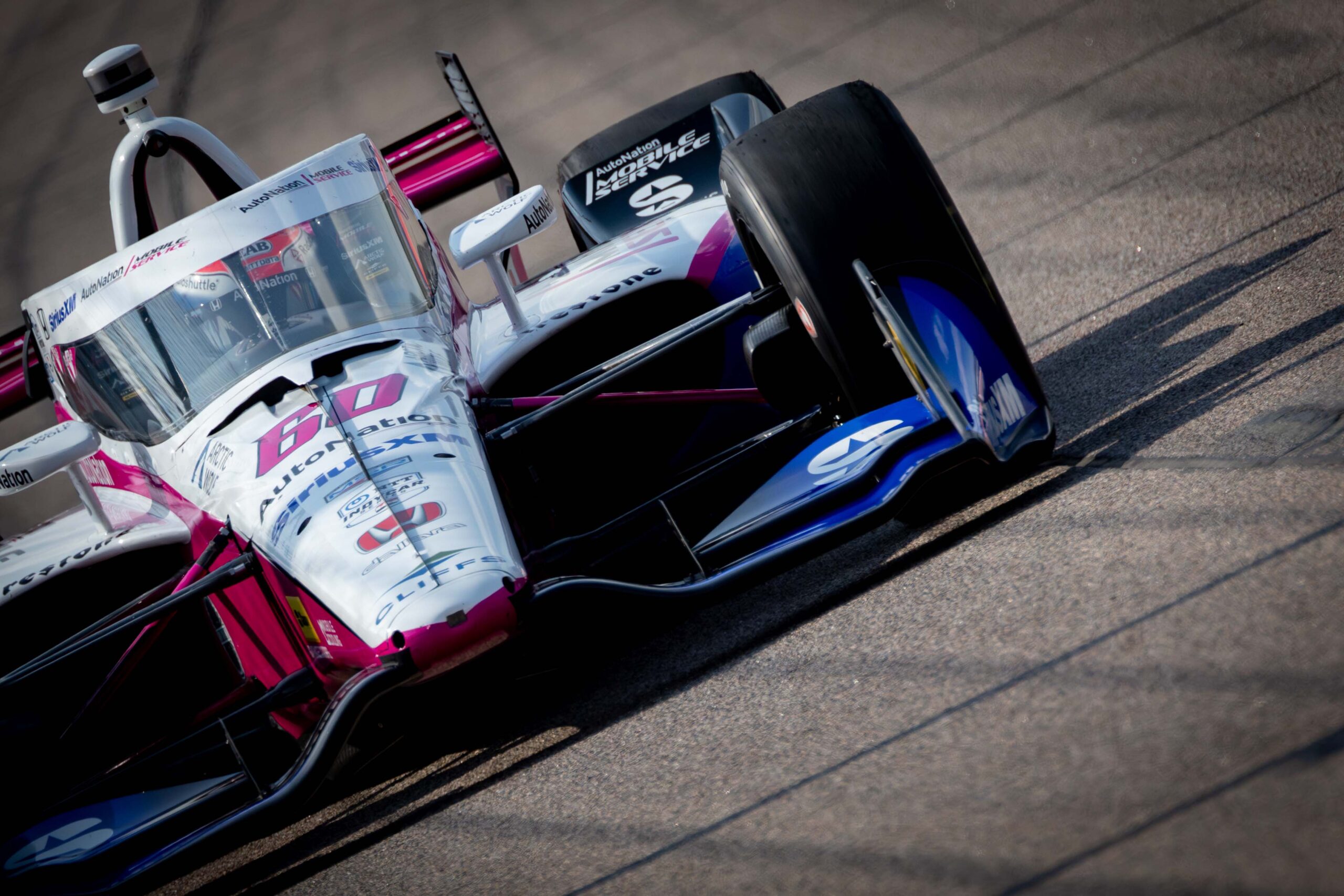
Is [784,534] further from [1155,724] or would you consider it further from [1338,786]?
[1338,786]

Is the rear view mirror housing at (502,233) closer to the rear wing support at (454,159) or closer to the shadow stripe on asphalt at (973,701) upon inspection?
the rear wing support at (454,159)

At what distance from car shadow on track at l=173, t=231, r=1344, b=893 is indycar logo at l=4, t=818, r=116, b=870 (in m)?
0.31

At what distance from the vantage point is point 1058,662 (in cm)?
272

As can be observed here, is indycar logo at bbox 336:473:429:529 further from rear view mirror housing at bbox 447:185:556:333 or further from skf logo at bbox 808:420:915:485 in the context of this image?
A: skf logo at bbox 808:420:915:485

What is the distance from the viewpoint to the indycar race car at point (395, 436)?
3.31 metres

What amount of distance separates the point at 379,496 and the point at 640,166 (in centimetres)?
284

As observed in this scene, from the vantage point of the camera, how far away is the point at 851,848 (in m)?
2.48

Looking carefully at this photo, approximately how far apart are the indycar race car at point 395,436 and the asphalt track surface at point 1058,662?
22 centimetres

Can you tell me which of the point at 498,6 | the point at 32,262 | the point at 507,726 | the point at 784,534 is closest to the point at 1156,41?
the point at 784,534

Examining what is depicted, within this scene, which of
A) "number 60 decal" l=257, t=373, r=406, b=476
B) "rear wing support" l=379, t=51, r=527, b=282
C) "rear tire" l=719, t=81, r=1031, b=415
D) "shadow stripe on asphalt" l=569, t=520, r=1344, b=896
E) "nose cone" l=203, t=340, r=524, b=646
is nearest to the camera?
"shadow stripe on asphalt" l=569, t=520, r=1344, b=896

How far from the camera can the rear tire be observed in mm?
3594

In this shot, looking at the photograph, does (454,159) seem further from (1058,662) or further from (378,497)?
(1058,662)

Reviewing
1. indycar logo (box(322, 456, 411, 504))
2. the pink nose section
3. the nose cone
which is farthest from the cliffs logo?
the pink nose section

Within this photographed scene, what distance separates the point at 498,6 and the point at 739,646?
37.8ft
